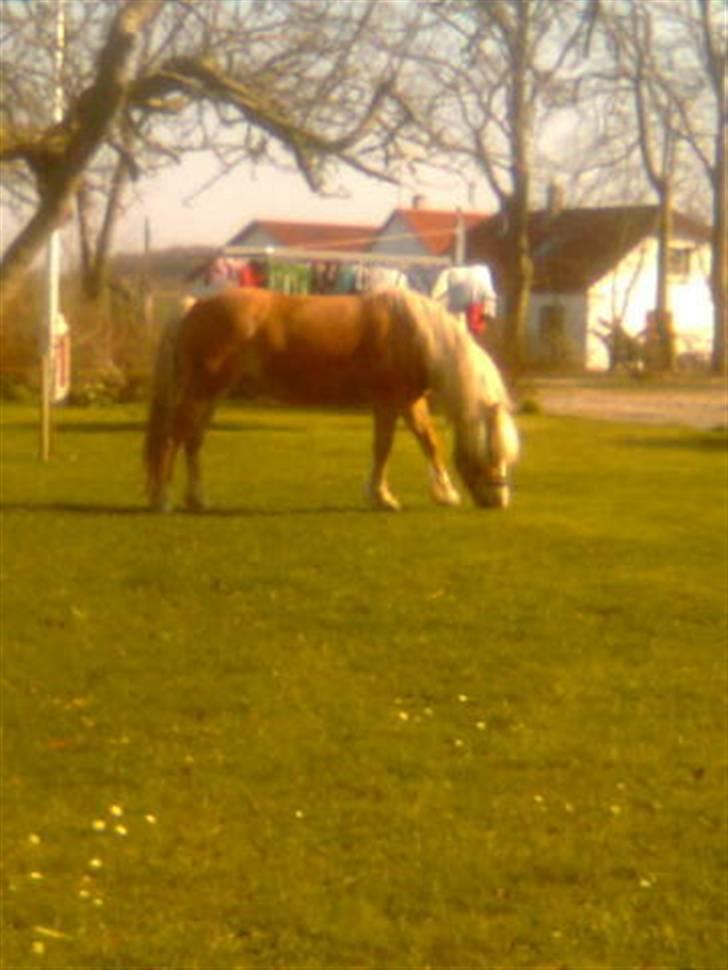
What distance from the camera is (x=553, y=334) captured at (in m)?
71.5

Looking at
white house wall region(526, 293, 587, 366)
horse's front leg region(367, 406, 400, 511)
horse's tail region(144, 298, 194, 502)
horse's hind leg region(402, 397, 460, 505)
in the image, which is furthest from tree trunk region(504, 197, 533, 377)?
white house wall region(526, 293, 587, 366)

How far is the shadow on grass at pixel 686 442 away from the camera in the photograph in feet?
91.8

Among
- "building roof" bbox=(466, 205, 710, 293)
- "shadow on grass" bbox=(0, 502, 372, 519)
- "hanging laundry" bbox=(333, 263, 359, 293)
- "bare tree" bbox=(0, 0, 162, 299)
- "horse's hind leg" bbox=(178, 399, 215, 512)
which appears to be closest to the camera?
"bare tree" bbox=(0, 0, 162, 299)

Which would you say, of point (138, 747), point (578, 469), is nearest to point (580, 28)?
point (138, 747)

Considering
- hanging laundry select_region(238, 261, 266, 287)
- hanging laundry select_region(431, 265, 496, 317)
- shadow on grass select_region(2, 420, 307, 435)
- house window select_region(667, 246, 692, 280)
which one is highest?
house window select_region(667, 246, 692, 280)

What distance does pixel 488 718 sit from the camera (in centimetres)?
1054

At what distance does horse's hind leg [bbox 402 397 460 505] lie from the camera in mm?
19016

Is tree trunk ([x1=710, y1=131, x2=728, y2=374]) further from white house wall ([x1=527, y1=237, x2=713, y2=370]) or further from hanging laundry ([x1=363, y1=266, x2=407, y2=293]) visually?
hanging laundry ([x1=363, y1=266, x2=407, y2=293])

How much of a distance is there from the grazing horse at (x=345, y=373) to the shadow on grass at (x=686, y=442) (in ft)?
29.1

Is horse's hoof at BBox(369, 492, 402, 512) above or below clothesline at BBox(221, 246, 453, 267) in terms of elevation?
below

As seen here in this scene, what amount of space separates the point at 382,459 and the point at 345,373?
3.53ft

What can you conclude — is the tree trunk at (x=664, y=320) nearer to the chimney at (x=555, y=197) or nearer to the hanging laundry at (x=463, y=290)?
the chimney at (x=555, y=197)

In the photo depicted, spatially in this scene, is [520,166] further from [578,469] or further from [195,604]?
[195,604]

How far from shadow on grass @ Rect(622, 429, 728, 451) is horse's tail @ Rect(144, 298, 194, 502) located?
996 centimetres
